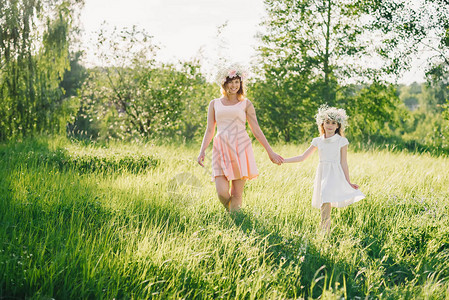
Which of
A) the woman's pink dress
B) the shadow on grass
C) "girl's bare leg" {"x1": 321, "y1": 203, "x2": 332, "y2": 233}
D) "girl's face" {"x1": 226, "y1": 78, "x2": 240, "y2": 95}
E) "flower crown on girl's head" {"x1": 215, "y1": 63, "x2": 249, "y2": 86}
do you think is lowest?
the shadow on grass

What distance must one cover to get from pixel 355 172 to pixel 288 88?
9.85 m

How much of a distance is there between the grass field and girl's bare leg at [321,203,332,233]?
174mm

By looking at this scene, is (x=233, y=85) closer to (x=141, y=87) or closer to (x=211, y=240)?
(x=211, y=240)

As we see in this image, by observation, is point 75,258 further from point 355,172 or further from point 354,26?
point 354,26

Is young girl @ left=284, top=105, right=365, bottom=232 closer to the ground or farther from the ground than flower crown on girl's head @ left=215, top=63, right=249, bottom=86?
closer to the ground

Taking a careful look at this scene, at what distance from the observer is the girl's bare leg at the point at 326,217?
4.38 metres

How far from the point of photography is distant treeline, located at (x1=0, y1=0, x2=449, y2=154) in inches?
469

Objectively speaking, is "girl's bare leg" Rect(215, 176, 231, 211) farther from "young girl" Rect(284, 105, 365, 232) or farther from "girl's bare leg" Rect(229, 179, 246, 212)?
"young girl" Rect(284, 105, 365, 232)

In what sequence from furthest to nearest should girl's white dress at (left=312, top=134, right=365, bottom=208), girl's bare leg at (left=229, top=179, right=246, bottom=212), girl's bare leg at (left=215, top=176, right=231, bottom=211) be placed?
girl's bare leg at (left=229, top=179, right=246, bottom=212) < girl's bare leg at (left=215, top=176, right=231, bottom=211) < girl's white dress at (left=312, top=134, right=365, bottom=208)

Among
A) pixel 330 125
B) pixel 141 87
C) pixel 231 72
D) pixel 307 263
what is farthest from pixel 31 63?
pixel 307 263

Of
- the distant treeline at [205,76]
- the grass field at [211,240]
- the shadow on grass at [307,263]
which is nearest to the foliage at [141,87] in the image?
the distant treeline at [205,76]

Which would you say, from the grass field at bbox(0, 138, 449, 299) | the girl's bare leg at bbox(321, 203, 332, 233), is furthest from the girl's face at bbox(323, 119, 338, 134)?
the grass field at bbox(0, 138, 449, 299)

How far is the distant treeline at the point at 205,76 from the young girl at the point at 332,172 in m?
8.37

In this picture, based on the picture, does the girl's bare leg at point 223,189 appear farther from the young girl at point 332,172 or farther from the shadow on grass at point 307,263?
the young girl at point 332,172
